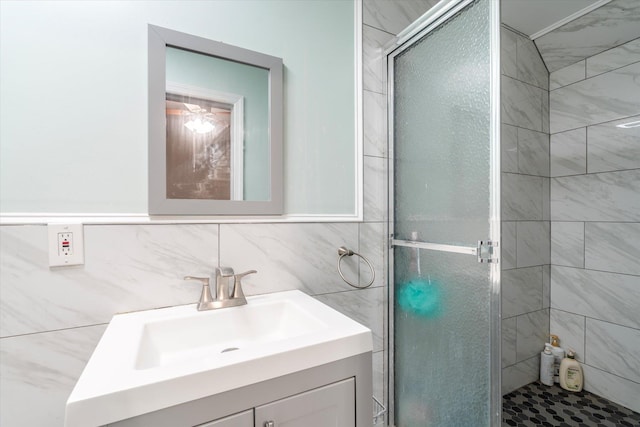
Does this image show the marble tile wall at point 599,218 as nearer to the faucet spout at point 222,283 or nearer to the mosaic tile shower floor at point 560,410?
the mosaic tile shower floor at point 560,410

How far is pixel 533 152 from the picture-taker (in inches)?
74.6

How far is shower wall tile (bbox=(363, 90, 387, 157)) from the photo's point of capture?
1357mm

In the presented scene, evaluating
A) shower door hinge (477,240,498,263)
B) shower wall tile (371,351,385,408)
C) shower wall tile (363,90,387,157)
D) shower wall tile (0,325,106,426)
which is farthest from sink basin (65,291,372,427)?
shower wall tile (363,90,387,157)

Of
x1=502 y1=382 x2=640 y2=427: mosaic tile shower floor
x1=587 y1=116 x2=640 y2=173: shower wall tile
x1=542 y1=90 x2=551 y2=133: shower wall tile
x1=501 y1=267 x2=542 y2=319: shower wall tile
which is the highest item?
x1=542 y1=90 x2=551 y2=133: shower wall tile

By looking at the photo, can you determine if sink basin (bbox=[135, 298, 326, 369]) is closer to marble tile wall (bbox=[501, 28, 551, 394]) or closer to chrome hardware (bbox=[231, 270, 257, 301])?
chrome hardware (bbox=[231, 270, 257, 301])

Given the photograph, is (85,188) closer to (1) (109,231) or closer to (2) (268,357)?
(1) (109,231)

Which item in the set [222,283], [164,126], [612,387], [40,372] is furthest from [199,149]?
[612,387]

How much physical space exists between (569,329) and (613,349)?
22 cm

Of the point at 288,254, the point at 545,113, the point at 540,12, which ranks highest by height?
the point at 540,12

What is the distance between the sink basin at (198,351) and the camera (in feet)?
1.63

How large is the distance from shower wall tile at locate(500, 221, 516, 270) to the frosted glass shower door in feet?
2.83

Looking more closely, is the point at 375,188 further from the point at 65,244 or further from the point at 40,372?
the point at 40,372

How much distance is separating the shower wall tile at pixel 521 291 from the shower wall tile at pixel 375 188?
1.00 meters

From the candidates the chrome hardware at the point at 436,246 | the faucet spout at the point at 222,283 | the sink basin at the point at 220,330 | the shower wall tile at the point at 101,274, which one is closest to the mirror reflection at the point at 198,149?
the shower wall tile at the point at 101,274
